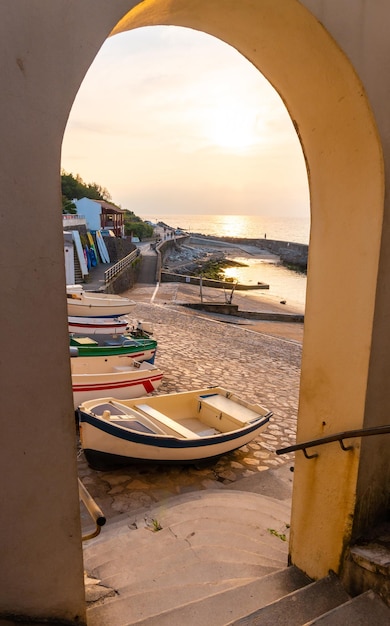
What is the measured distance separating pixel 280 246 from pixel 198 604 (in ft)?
250

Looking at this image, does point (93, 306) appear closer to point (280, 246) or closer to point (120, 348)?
point (120, 348)

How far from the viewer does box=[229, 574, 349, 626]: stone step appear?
7.43 feet

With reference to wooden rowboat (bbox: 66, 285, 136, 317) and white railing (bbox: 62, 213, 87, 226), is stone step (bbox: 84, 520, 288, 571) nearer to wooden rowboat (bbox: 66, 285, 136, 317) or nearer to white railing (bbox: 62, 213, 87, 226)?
wooden rowboat (bbox: 66, 285, 136, 317)

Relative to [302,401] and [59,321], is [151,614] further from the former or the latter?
[59,321]

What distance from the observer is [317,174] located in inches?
102

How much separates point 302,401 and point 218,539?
1.97 meters

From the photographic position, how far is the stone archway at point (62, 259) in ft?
4.86

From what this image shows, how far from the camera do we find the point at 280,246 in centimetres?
7581

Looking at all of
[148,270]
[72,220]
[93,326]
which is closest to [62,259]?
[93,326]

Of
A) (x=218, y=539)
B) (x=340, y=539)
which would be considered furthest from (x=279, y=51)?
(x=218, y=539)

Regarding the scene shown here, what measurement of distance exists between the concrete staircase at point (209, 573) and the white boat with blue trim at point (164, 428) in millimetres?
766

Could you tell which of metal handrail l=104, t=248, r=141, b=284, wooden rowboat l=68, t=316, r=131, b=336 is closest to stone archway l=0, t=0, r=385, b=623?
wooden rowboat l=68, t=316, r=131, b=336

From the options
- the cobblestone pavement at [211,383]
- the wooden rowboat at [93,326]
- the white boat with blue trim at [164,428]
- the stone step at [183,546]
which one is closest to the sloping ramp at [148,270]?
the cobblestone pavement at [211,383]

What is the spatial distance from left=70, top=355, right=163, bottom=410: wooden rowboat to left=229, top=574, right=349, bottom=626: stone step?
5.39 meters
